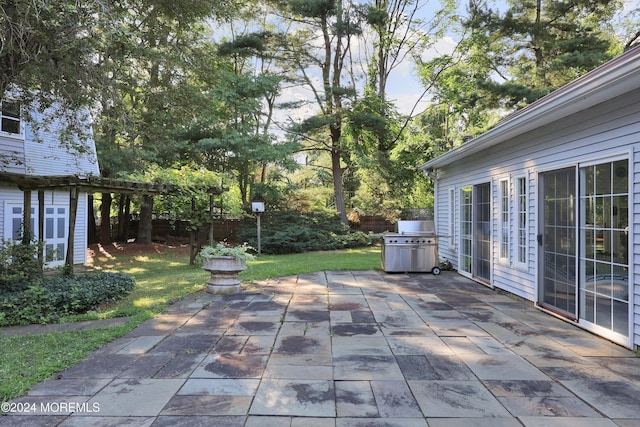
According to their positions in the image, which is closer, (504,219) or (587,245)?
(587,245)

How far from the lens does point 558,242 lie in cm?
475

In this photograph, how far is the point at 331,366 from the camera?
316 cm

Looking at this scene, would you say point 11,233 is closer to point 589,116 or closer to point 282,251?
point 282,251

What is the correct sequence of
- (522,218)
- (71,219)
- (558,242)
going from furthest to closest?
1. (71,219)
2. (522,218)
3. (558,242)

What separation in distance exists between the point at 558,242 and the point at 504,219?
5.23ft

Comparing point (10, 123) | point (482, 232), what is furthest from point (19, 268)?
point (482, 232)

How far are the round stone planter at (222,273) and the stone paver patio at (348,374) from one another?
47.3 inches

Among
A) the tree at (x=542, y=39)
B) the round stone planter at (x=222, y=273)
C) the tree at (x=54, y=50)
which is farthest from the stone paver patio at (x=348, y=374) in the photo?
the tree at (x=542, y=39)

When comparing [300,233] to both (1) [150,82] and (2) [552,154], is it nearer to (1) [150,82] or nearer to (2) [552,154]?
(1) [150,82]

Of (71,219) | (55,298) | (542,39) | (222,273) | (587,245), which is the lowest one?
(55,298)

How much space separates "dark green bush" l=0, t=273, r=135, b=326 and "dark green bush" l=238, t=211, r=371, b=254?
26.0ft

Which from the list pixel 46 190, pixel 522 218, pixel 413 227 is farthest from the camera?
pixel 413 227

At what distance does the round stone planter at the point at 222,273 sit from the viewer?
20.7ft

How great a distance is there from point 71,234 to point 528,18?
15873mm
